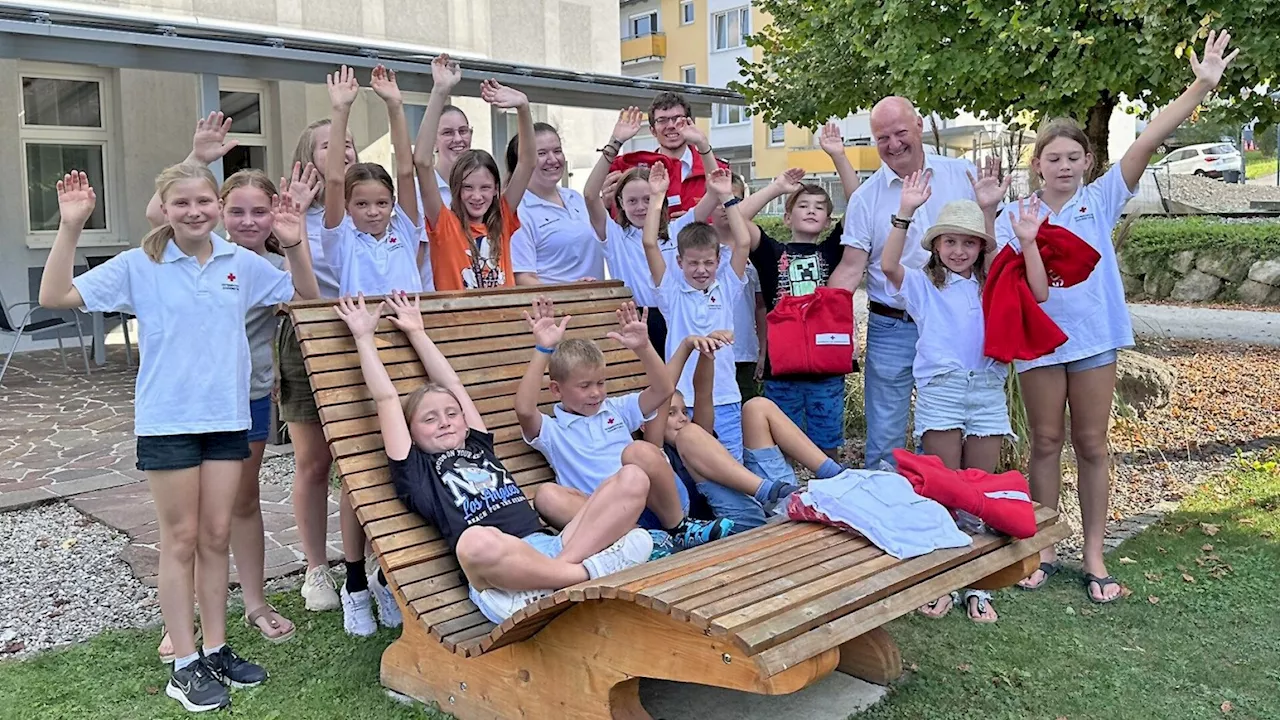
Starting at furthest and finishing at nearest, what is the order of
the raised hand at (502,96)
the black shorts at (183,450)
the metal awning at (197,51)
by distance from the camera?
the metal awning at (197,51), the raised hand at (502,96), the black shorts at (183,450)

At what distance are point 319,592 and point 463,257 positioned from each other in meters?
1.56

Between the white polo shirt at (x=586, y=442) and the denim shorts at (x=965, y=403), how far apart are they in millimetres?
1110

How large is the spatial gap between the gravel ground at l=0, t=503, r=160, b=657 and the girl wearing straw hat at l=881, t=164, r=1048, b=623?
10.9 ft

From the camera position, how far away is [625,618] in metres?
2.98

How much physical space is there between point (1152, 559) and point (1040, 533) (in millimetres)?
1588

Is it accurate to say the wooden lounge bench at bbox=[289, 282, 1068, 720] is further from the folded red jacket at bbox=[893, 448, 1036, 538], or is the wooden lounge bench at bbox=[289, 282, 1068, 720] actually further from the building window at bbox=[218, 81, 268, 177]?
the building window at bbox=[218, 81, 268, 177]

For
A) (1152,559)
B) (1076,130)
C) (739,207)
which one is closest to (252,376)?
(739,207)

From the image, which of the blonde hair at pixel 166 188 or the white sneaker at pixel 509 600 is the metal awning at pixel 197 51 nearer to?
the blonde hair at pixel 166 188

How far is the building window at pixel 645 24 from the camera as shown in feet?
140

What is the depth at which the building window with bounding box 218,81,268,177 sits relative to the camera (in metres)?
13.6

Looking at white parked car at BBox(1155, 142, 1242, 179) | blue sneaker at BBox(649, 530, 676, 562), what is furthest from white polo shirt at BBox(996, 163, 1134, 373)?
white parked car at BBox(1155, 142, 1242, 179)

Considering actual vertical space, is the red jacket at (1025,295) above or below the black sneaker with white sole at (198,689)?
above

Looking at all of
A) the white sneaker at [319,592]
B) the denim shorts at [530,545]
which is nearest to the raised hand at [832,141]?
the denim shorts at [530,545]

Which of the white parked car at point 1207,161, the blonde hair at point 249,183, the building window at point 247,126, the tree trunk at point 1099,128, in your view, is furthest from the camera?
the white parked car at point 1207,161
